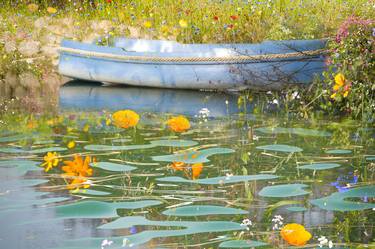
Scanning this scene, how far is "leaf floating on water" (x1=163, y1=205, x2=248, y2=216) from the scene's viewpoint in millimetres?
4387

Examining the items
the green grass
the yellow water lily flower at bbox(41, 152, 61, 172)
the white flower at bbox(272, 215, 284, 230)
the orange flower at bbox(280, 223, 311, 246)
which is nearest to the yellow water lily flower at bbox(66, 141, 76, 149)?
the yellow water lily flower at bbox(41, 152, 61, 172)

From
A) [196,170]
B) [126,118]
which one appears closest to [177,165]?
[196,170]

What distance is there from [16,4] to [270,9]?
5.24 m

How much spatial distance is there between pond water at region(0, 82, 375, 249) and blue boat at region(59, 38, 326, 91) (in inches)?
63.8

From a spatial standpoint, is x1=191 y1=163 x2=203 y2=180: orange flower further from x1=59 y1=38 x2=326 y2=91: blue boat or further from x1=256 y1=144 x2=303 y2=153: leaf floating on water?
x1=59 y1=38 x2=326 y2=91: blue boat

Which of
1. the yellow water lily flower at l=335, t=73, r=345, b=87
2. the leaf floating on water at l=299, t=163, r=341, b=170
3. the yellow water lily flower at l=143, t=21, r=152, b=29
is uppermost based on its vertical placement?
the yellow water lily flower at l=143, t=21, r=152, b=29

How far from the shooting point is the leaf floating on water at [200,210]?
14.4 feet

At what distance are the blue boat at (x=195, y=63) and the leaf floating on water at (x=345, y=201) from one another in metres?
4.05

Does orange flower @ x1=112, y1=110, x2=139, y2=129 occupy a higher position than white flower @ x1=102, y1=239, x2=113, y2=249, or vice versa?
orange flower @ x1=112, y1=110, x2=139, y2=129

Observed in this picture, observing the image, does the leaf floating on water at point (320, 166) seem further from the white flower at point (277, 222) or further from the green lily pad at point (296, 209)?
the white flower at point (277, 222)

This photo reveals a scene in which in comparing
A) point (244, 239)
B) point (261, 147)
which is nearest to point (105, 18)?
point (261, 147)

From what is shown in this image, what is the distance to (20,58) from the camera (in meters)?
12.7

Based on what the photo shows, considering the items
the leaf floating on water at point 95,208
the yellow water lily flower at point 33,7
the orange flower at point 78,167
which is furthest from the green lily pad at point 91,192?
the yellow water lily flower at point 33,7

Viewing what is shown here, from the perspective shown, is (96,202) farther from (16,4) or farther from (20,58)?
(16,4)
